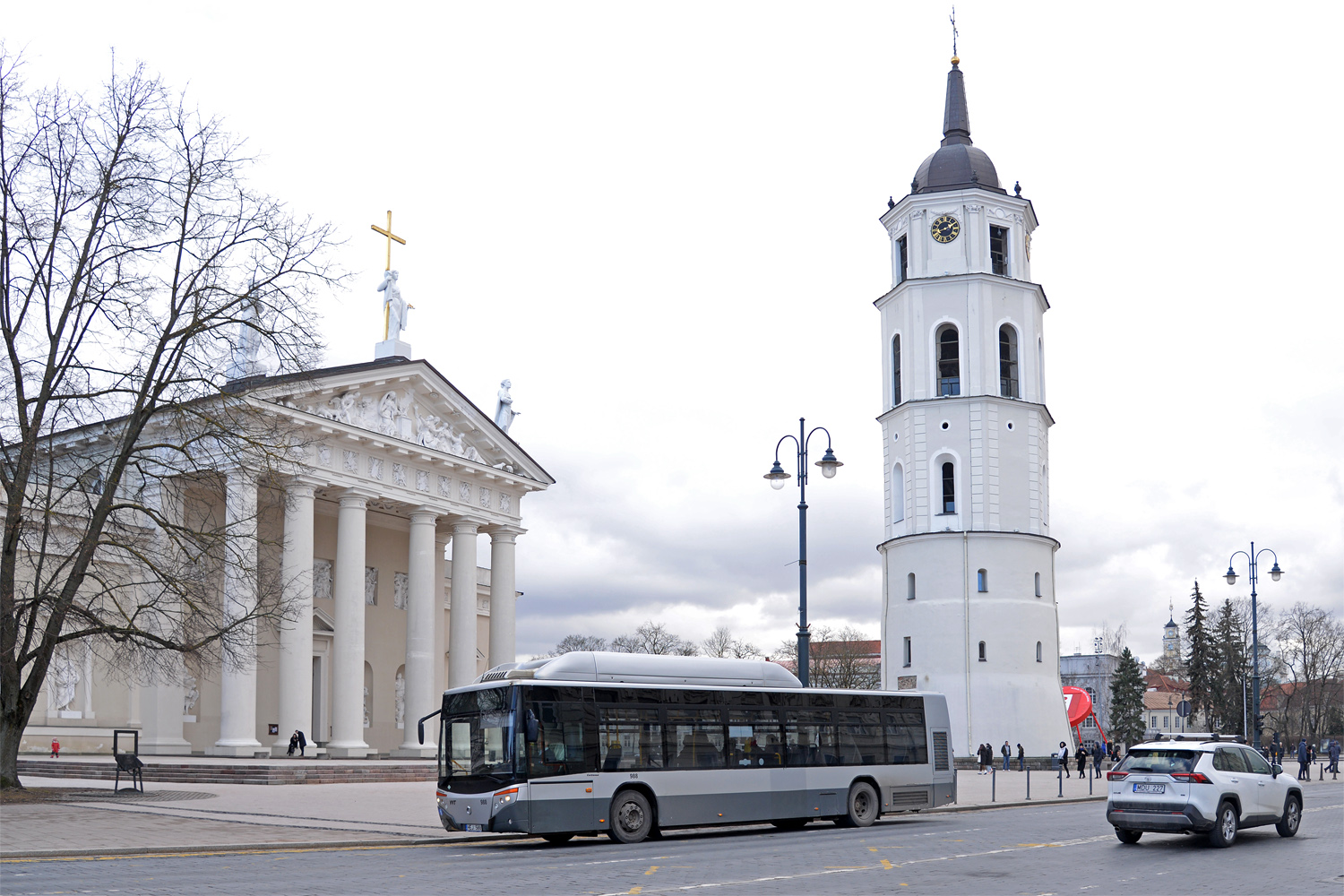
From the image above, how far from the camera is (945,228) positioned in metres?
61.1

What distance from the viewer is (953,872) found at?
15.2 metres

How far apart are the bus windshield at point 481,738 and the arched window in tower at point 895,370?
44.7m

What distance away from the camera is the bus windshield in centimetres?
1947

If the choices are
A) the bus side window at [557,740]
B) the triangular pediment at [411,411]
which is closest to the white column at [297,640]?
the triangular pediment at [411,411]

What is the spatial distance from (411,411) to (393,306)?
179 inches

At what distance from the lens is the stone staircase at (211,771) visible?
35125mm

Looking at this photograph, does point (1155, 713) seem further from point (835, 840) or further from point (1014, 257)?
point (835, 840)

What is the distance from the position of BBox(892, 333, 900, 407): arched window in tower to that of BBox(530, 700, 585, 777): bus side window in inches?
1759

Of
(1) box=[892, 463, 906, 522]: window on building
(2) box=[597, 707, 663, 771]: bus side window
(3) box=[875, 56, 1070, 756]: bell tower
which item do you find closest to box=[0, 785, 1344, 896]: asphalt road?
(2) box=[597, 707, 663, 771]: bus side window

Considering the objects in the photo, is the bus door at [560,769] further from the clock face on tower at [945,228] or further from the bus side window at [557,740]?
the clock face on tower at [945,228]

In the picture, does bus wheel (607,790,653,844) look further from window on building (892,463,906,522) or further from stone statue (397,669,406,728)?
window on building (892,463,906,522)

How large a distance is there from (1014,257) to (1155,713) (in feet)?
480

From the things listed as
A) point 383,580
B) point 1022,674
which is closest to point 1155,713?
point 1022,674

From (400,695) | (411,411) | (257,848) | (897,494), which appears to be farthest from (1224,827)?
(897,494)
